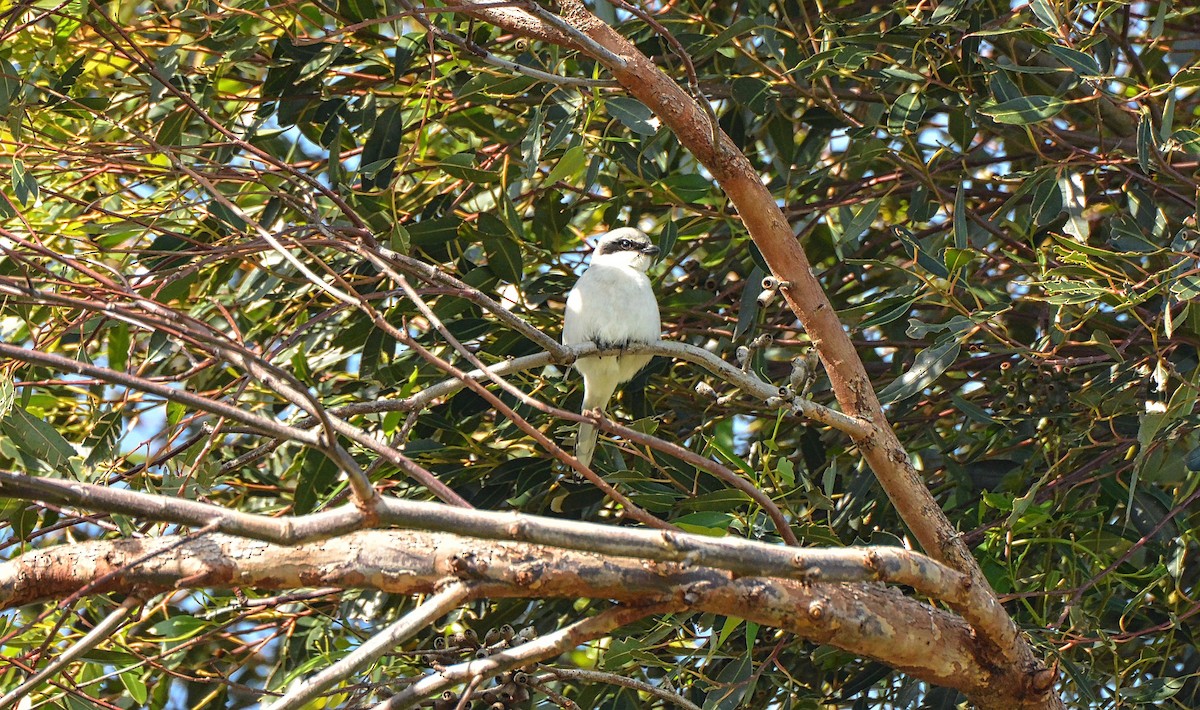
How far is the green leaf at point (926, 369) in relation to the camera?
290cm

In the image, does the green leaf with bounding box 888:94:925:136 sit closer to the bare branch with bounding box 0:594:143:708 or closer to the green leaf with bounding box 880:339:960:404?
the green leaf with bounding box 880:339:960:404

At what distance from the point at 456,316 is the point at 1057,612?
185 centimetres

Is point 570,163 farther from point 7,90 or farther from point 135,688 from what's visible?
point 135,688

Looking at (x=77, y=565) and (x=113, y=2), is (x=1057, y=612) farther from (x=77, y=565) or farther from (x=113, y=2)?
(x=113, y=2)

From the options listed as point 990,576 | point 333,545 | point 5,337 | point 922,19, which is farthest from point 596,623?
point 5,337

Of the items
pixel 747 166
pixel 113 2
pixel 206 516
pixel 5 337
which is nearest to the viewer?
pixel 206 516

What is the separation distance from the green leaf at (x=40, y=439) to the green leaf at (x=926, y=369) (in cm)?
193

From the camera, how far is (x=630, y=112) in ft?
10.4

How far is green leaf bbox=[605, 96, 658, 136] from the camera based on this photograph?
3.12 meters

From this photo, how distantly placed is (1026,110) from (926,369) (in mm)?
660

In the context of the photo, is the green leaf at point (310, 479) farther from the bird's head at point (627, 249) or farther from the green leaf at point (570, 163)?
the bird's head at point (627, 249)

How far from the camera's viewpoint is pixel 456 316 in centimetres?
362

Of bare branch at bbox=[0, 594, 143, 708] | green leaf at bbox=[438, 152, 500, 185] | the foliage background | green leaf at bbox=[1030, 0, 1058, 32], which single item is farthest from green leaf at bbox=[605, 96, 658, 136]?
bare branch at bbox=[0, 594, 143, 708]

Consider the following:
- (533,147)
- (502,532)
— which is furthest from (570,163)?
(502,532)
